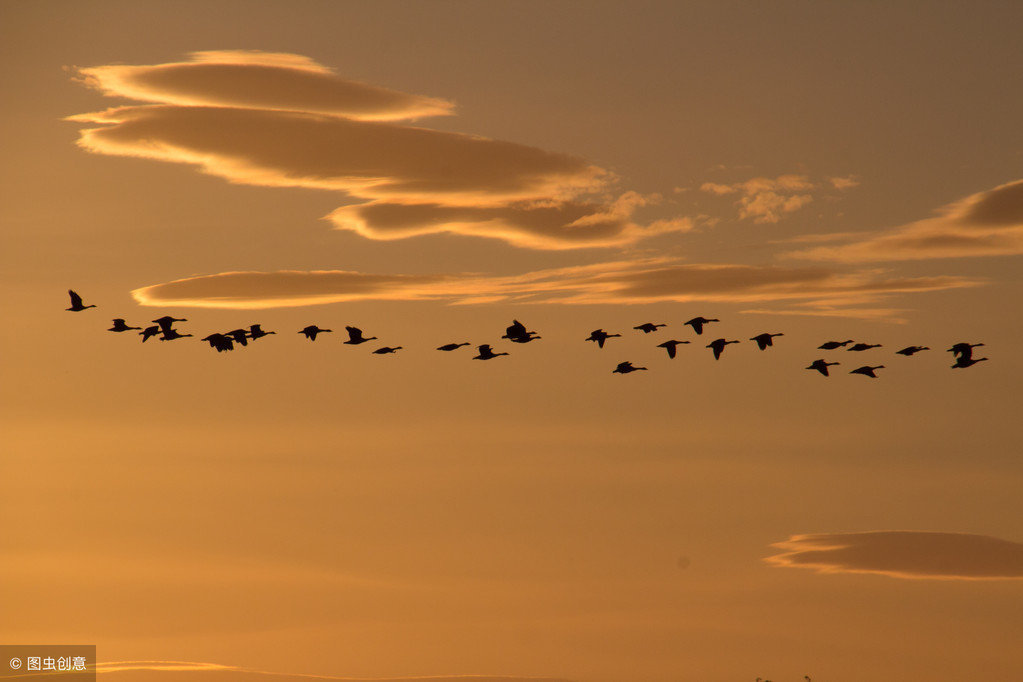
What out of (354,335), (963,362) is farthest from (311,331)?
(963,362)

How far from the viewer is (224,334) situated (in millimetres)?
74188

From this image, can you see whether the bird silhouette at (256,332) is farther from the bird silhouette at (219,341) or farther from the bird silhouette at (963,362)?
the bird silhouette at (963,362)

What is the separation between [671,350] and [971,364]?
16.1 meters

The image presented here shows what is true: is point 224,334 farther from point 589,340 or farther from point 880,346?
point 880,346

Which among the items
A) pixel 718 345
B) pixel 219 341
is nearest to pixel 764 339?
pixel 718 345

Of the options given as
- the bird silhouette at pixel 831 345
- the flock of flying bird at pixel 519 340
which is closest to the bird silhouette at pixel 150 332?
the flock of flying bird at pixel 519 340

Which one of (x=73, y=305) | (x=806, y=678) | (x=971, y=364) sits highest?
(x=73, y=305)

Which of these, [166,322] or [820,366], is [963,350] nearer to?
[820,366]

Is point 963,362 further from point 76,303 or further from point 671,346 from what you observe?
point 76,303

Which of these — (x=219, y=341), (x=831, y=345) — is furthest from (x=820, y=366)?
(x=219, y=341)

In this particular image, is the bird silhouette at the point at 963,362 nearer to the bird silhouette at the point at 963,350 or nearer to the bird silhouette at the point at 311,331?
the bird silhouette at the point at 963,350

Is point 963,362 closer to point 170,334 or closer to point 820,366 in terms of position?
point 820,366

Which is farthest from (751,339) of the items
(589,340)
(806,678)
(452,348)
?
(806,678)

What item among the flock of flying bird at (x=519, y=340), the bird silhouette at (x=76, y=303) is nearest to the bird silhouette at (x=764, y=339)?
the flock of flying bird at (x=519, y=340)
